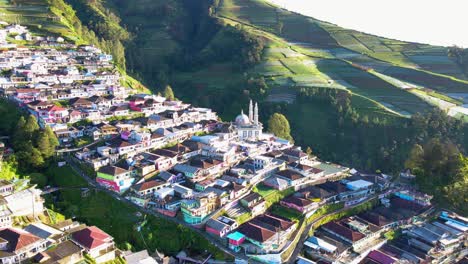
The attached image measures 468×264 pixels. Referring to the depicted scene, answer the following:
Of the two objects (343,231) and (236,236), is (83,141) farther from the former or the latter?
(343,231)

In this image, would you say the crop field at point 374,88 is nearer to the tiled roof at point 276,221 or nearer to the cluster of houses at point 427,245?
the cluster of houses at point 427,245

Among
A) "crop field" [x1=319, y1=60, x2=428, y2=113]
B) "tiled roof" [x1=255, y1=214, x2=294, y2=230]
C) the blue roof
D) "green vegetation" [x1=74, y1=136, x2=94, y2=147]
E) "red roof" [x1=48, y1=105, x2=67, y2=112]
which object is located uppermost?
"crop field" [x1=319, y1=60, x2=428, y2=113]

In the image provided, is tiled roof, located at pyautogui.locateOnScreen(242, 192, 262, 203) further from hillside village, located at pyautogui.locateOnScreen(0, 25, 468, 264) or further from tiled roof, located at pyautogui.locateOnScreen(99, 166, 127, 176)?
tiled roof, located at pyautogui.locateOnScreen(99, 166, 127, 176)

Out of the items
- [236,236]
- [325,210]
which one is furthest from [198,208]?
[325,210]

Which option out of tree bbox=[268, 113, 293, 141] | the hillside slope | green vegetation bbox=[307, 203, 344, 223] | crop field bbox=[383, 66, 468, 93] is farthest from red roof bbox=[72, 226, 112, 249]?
crop field bbox=[383, 66, 468, 93]

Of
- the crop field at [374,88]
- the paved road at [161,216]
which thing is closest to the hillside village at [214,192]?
the paved road at [161,216]
